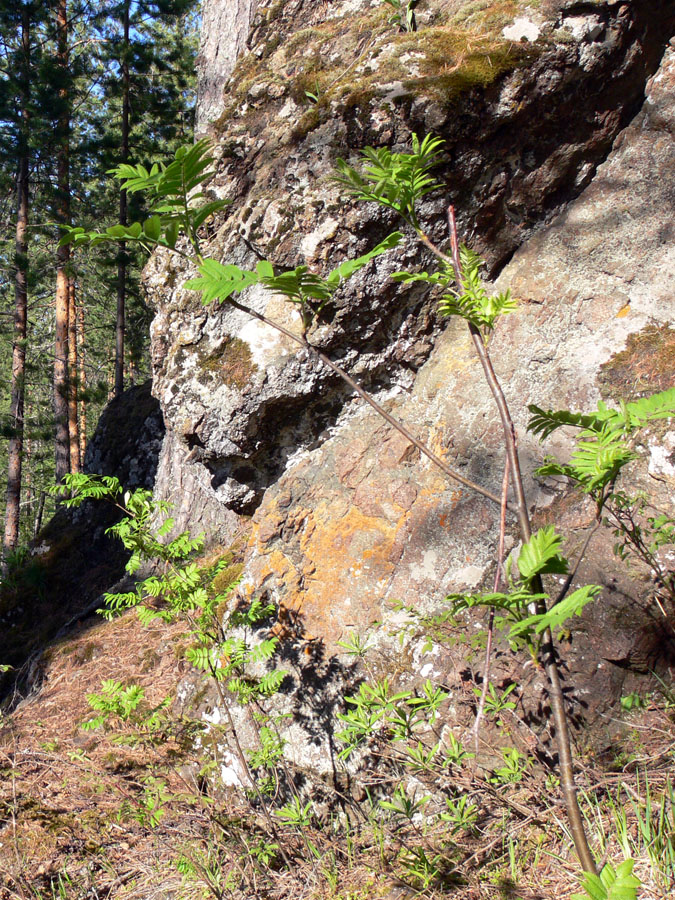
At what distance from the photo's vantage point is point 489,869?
2.01 m

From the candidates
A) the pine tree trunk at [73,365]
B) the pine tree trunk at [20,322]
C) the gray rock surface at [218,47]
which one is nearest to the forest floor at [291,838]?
the gray rock surface at [218,47]

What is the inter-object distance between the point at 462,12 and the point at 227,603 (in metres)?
4.48

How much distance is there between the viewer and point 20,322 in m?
9.92

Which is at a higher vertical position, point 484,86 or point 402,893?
point 484,86

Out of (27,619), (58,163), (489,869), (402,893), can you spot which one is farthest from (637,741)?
(58,163)

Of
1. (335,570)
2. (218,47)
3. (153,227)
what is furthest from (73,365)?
(153,227)

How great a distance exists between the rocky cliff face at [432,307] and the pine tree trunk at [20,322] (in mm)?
7032

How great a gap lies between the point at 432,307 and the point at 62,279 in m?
10.1

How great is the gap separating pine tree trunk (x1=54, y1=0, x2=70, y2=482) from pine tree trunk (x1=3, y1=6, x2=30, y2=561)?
56 centimetres

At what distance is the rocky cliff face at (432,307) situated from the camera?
10.2 ft

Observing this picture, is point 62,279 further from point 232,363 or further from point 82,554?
point 232,363

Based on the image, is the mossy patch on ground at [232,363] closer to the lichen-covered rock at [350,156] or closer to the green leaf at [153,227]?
the lichen-covered rock at [350,156]

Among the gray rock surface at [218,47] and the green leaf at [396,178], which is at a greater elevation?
the gray rock surface at [218,47]

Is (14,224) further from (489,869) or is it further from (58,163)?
(489,869)
